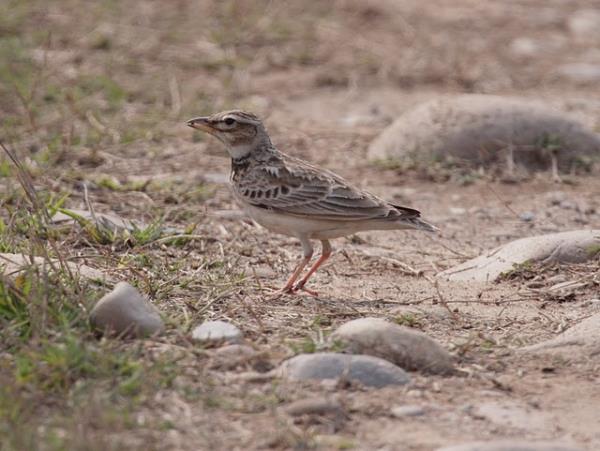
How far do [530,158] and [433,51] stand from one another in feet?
13.4

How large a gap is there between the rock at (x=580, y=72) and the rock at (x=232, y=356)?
9.13m

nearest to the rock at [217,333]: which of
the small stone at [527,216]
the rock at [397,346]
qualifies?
the rock at [397,346]

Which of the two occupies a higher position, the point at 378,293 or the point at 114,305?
the point at 114,305

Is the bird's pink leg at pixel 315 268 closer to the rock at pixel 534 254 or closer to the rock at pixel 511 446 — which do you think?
the rock at pixel 534 254

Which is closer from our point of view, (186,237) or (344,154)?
(186,237)

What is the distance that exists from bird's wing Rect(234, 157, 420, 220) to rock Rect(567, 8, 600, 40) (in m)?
9.04

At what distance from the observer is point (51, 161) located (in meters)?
9.96

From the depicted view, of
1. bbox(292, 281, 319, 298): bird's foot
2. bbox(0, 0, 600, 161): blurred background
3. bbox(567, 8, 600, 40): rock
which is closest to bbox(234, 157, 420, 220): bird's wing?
bbox(292, 281, 319, 298): bird's foot

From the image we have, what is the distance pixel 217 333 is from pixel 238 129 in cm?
237

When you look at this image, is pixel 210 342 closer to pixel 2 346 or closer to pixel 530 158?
pixel 2 346

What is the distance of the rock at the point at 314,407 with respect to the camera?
202 inches

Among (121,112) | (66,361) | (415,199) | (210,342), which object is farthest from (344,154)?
(66,361)

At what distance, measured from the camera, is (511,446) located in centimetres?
475

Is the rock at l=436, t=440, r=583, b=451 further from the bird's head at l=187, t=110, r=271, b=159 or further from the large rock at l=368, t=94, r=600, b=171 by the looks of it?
the large rock at l=368, t=94, r=600, b=171
